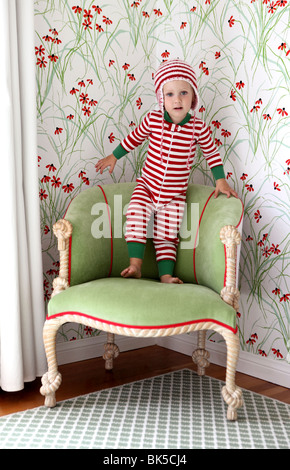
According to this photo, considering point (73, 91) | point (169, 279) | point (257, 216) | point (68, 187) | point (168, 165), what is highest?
point (73, 91)

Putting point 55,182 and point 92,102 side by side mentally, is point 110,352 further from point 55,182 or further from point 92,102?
point 92,102

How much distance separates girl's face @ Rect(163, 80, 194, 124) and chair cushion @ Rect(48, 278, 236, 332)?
0.77 m

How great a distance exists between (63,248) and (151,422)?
0.73 m

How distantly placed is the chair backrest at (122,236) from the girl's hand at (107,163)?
0.41 feet

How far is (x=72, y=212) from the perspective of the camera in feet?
7.11

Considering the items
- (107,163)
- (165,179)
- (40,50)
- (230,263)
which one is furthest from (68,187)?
(230,263)

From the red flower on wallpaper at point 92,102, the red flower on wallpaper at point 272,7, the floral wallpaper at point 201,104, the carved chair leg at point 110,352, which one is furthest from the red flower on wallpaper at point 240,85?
the carved chair leg at point 110,352

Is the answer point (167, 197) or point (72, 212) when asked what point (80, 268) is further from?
point (167, 197)

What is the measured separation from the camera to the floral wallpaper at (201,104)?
2.29m

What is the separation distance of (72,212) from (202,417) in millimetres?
953

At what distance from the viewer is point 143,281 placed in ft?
6.69

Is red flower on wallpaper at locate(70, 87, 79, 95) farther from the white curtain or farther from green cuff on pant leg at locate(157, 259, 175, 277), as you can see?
green cuff on pant leg at locate(157, 259, 175, 277)

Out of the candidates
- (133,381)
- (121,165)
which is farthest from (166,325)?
(121,165)

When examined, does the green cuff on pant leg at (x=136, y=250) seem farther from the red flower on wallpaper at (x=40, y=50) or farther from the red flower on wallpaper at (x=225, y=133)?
the red flower on wallpaper at (x=40, y=50)
